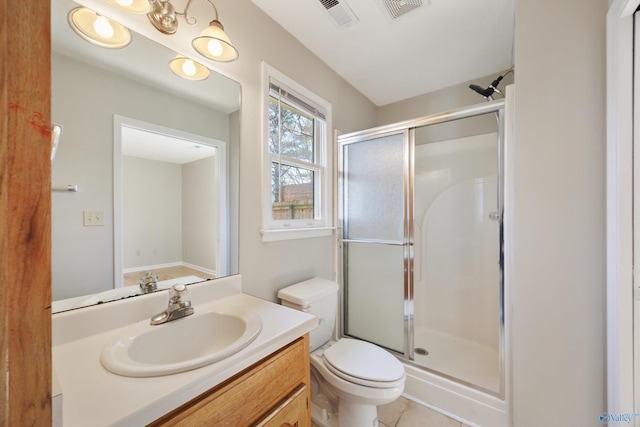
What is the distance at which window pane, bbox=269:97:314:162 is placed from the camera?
1.58 metres

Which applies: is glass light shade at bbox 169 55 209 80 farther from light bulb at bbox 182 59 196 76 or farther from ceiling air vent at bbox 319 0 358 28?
ceiling air vent at bbox 319 0 358 28

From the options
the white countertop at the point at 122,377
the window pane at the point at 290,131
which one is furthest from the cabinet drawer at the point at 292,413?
the window pane at the point at 290,131

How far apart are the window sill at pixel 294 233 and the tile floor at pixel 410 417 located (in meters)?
1.12

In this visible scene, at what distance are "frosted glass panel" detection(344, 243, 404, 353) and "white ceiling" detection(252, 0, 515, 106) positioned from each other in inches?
57.5

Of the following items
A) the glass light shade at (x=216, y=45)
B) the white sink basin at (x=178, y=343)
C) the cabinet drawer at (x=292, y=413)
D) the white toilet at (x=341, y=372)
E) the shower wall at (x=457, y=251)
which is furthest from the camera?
the shower wall at (x=457, y=251)

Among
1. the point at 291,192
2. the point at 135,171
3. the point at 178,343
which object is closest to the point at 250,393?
the point at 178,343

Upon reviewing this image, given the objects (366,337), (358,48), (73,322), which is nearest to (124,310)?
(73,322)

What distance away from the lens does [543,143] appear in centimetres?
123

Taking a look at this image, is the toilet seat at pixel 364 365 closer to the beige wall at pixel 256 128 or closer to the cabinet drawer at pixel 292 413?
the cabinet drawer at pixel 292 413

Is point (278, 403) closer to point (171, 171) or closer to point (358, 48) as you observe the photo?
point (171, 171)

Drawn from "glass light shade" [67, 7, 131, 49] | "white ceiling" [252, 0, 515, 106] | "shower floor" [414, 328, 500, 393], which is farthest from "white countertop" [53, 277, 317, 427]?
"white ceiling" [252, 0, 515, 106]

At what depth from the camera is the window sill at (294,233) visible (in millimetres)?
1476

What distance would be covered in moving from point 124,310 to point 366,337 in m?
1.74

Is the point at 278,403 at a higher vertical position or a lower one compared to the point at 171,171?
lower
